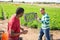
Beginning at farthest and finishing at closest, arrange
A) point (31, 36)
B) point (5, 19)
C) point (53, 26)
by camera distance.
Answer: point (5, 19), point (53, 26), point (31, 36)

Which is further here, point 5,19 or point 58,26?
point 5,19

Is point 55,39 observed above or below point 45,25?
below

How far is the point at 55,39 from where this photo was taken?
11.1 meters

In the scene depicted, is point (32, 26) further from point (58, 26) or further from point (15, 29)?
point (15, 29)

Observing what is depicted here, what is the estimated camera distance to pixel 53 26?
13609 mm

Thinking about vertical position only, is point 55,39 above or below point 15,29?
below

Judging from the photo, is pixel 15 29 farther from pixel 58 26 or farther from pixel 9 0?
pixel 9 0

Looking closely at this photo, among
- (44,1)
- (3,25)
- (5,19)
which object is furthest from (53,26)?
(44,1)

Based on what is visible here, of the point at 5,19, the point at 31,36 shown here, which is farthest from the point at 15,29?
the point at 5,19

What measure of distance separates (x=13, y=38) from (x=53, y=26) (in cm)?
714

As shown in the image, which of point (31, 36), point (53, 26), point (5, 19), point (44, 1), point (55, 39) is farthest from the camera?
point (44, 1)

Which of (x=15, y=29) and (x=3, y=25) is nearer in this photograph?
(x=15, y=29)

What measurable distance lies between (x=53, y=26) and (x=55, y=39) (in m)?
2.51

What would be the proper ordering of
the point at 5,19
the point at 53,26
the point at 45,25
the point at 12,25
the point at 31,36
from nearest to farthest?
1. the point at 12,25
2. the point at 45,25
3. the point at 31,36
4. the point at 53,26
5. the point at 5,19
